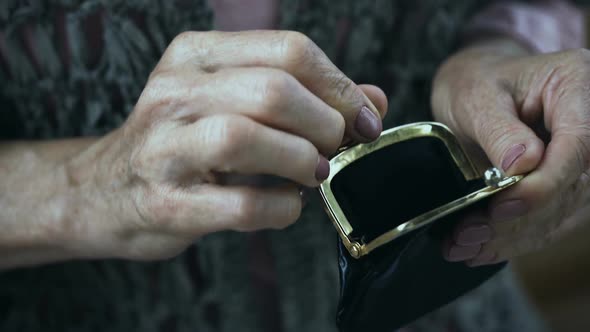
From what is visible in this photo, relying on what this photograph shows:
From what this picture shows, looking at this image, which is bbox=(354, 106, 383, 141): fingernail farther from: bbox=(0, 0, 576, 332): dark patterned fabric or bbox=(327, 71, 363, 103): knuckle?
bbox=(0, 0, 576, 332): dark patterned fabric

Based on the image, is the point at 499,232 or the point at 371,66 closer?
the point at 499,232

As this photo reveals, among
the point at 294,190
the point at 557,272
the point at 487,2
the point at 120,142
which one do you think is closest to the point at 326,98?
the point at 294,190

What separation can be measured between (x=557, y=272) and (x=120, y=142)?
1.41 metres

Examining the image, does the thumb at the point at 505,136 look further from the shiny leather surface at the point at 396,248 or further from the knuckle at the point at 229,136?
the knuckle at the point at 229,136

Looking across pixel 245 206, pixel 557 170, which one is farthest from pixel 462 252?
pixel 245 206

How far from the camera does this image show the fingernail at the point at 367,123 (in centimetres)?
44

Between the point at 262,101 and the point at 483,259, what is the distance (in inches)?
10.9

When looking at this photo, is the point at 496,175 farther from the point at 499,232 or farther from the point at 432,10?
the point at 432,10

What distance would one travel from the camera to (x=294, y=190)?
1.44 feet

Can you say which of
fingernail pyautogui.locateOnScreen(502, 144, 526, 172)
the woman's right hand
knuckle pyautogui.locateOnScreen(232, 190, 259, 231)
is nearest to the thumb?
fingernail pyautogui.locateOnScreen(502, 144, 526, 172)

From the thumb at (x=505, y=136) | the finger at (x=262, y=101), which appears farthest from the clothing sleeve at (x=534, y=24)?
the finger at (x=262, y=101)

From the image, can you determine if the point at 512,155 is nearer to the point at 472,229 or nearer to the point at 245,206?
the point at 472,229

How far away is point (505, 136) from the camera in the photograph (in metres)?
0.51

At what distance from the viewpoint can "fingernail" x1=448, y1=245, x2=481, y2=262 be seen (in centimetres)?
49
